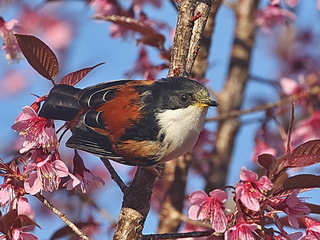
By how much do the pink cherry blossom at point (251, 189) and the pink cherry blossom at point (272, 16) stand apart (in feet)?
6.49

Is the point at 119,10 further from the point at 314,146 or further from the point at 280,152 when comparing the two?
the point at 314,146

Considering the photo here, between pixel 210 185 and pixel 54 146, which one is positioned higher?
pixel 210 185

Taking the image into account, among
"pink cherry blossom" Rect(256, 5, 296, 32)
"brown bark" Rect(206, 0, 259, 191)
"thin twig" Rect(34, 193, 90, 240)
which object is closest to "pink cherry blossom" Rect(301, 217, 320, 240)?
"thin twig" Rect(34, 193, 90, 240)

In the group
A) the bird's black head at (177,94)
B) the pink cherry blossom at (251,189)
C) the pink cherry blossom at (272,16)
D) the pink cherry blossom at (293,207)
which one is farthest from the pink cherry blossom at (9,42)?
the pink cherry blossom at (272,16)

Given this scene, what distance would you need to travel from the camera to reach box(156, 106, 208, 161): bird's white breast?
2311 mm

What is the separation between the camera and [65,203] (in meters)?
3.60

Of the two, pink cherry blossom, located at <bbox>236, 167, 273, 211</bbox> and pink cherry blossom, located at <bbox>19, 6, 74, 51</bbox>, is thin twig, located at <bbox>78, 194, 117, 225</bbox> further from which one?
pink cherry blossom, located at <bbox>19, 6, 74, 51</bbox>

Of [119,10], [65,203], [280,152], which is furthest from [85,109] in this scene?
[280,152]

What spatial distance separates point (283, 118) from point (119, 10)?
5.16ft

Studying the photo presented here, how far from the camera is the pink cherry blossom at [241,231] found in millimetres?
1973

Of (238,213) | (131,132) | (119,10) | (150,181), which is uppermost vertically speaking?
→ (119,10)

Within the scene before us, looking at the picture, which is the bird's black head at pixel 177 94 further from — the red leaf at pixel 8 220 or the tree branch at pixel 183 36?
the red leaf at pixel 8 220

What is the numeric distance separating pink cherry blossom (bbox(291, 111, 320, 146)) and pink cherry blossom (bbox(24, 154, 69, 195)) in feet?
6.29

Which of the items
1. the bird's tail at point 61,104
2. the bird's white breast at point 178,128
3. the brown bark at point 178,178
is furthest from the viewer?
the brown bark at point 178,178
